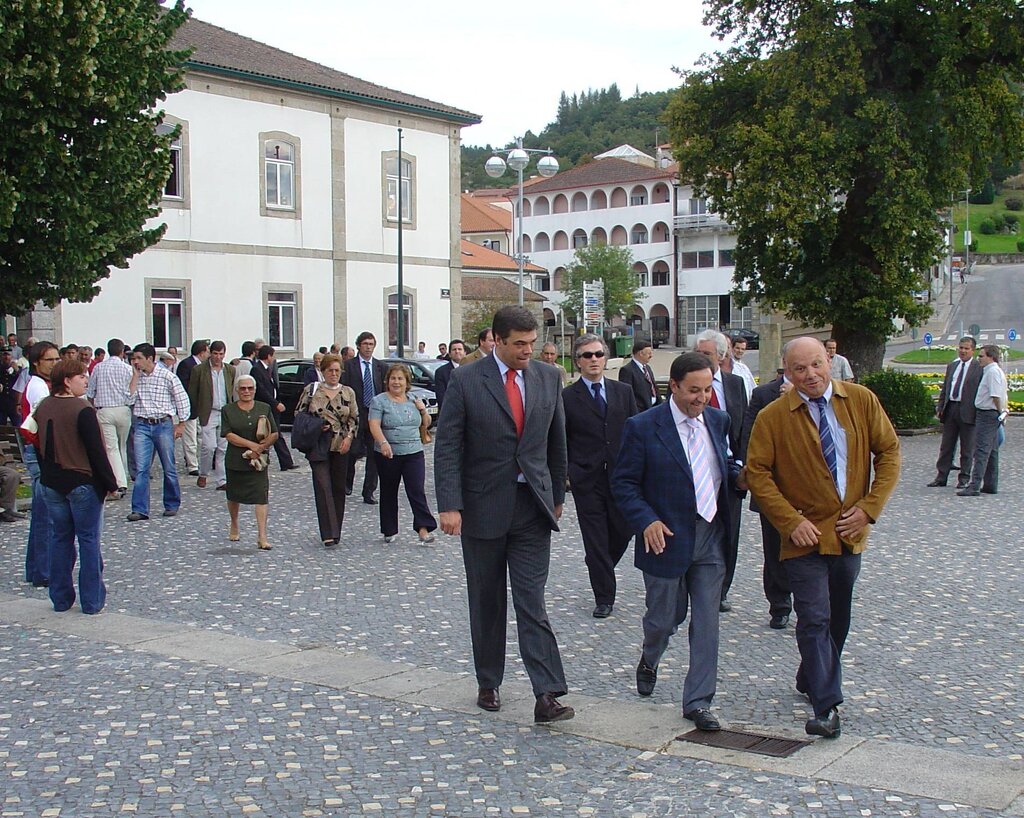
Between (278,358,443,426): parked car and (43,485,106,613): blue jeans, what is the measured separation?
1488cm

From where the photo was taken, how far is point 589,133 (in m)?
155

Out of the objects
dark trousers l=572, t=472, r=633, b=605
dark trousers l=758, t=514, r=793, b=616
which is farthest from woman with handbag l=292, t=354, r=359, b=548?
dark trousers l=758, t=514, r=793, b=616

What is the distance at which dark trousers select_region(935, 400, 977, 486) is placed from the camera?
49.6 feet

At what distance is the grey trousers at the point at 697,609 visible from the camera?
579 cm

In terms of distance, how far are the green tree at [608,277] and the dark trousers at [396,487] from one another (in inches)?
2533

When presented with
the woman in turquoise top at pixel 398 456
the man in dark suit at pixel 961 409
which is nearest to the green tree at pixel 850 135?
the man in dark suit at pixel 961 409

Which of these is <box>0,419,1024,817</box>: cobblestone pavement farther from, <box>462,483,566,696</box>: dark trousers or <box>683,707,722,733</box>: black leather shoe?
<box>462,483,566,696</box>: dark trousers

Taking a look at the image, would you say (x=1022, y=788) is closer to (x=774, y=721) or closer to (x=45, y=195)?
(x=774, y=721)

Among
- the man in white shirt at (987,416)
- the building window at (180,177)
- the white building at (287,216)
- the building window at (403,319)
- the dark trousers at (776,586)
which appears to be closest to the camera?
the dark trousers at (776,586)

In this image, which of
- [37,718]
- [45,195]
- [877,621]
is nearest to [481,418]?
[37,718]

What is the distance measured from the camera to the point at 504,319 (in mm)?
6074

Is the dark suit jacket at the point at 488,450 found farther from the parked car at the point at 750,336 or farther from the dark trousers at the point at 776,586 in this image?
the parked car at the point at 750,336

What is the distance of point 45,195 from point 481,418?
12002mm

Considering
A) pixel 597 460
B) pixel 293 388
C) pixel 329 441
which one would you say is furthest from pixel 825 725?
pixel 293 388
